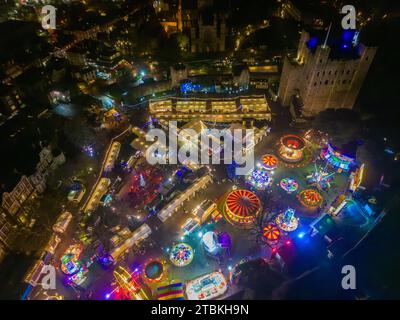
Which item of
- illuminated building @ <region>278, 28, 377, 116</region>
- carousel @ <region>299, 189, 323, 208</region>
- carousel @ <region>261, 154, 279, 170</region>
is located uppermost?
illuminated building @ <region>278, 28, 377, 116</region>

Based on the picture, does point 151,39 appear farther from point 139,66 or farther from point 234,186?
point 234,186

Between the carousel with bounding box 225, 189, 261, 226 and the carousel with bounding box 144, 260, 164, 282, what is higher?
the carousel with bounding box 225, 189, 261, 226

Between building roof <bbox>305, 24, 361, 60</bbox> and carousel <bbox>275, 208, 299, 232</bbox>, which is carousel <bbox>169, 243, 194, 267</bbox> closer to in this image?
carousel <bbox>275, 208, 299, 232</bbox>

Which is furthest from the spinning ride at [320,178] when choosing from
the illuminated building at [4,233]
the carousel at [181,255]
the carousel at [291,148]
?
the illuminated building at [4,233]

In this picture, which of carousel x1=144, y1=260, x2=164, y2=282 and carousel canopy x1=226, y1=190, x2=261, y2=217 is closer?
carousel x1=144, y1=260, x2=164, y2=282

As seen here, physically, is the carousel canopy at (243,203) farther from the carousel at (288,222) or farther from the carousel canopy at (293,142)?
the carousel canopy at (293,142)

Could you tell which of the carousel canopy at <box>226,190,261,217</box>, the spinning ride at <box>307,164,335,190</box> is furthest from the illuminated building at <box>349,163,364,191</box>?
the carousel canopy at <box>226,190,261,217</box>
